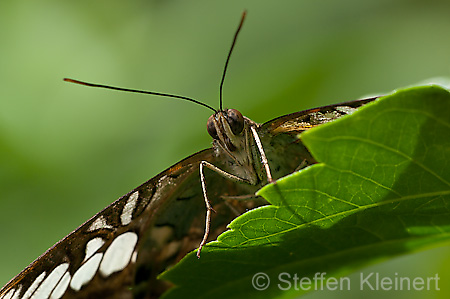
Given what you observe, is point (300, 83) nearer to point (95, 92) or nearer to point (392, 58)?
point (392, 58)

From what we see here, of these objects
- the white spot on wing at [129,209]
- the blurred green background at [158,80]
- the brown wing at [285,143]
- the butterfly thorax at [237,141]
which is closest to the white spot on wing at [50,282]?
the white spot on wing at [129,209]

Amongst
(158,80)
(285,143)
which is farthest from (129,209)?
(158,80)

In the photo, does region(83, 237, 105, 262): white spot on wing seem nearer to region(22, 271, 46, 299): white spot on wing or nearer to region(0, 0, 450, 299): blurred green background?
region(22, 271, 46, 299): white spot on wing

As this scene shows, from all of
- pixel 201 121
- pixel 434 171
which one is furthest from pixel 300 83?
pixel 434 171

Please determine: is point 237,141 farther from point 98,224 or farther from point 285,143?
point 98,224

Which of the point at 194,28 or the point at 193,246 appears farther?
the point at 194,28

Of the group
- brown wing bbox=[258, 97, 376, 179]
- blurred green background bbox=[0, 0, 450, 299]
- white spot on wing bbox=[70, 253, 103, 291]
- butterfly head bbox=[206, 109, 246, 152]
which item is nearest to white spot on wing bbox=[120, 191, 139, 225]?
white spot on wing bbox=[70, 253, 103, 291]

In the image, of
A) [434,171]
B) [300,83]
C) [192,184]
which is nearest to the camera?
[434,171]
